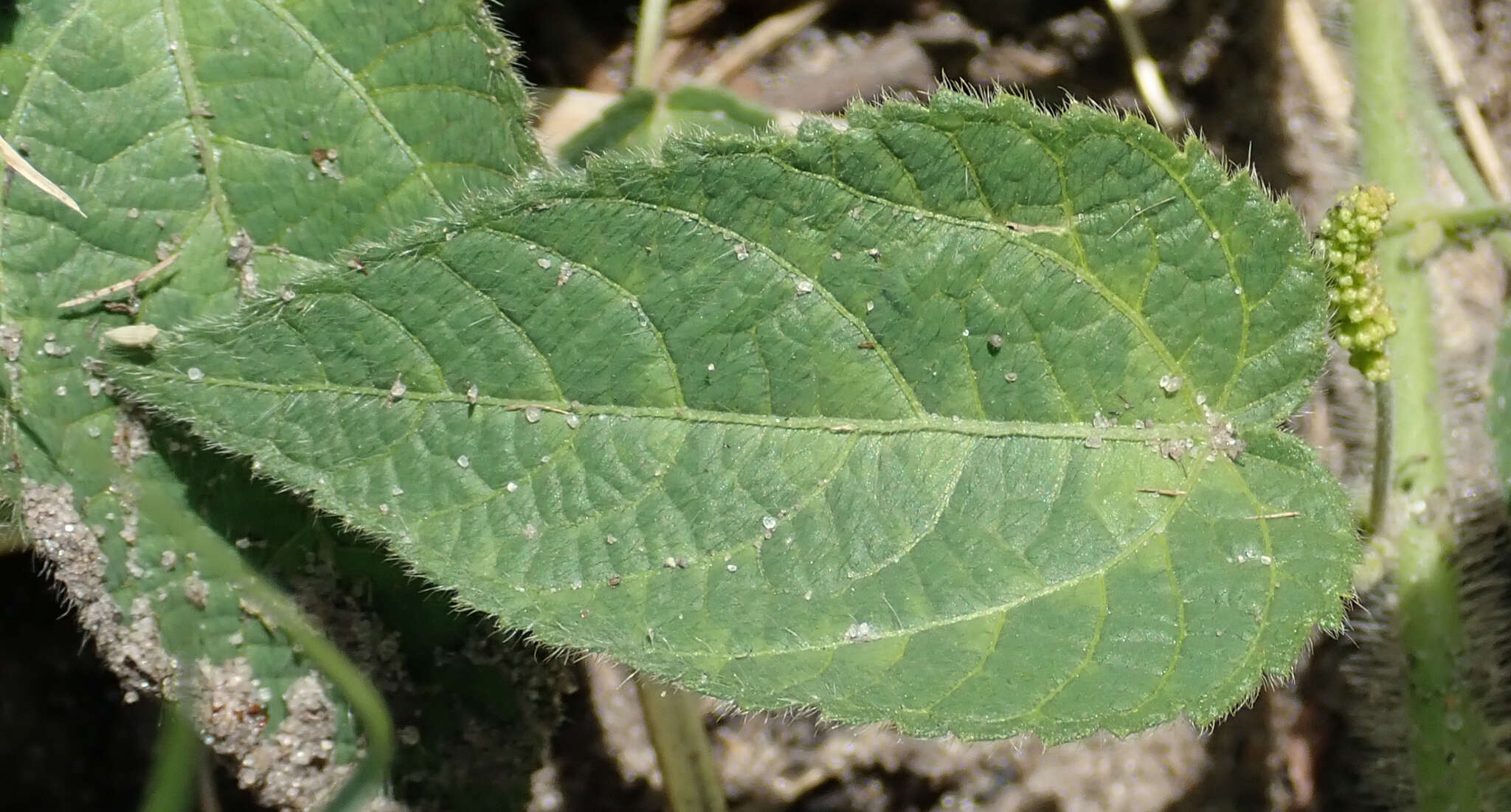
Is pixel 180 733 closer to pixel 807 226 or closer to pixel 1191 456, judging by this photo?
pixel 807 226

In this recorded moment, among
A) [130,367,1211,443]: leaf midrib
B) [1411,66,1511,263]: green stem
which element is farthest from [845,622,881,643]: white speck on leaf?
[1411,66,1511,263]: green stem

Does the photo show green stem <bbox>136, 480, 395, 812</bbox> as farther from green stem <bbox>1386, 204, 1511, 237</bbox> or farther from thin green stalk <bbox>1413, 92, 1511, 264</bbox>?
thin green stalk <bbox>1413, 92, 1511, 264</bbox>

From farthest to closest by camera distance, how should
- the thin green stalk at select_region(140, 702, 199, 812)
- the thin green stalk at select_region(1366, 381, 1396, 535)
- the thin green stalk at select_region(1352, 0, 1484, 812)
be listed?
the thin green stalk at select_region(1352, 0, 1484, 812)
the thin green stalk at select_region(1366, 381, 1396, 535)
the thin green stalk at select_region(140, 702, 199, 812)

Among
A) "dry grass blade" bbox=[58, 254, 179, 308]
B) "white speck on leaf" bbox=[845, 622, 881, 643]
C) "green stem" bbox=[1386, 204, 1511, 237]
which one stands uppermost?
"green stem" bbox=[1386, 204, 1511, 237]

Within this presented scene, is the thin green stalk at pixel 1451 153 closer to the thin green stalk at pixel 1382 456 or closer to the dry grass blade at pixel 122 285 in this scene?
the thin green stalk at pixel 1382 456

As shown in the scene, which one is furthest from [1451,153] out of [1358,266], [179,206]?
[179,206]

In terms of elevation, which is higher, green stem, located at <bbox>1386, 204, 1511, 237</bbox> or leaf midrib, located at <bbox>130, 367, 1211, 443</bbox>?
green stem, located at <bbox>1386, 204, 1511, 237</bbox>
